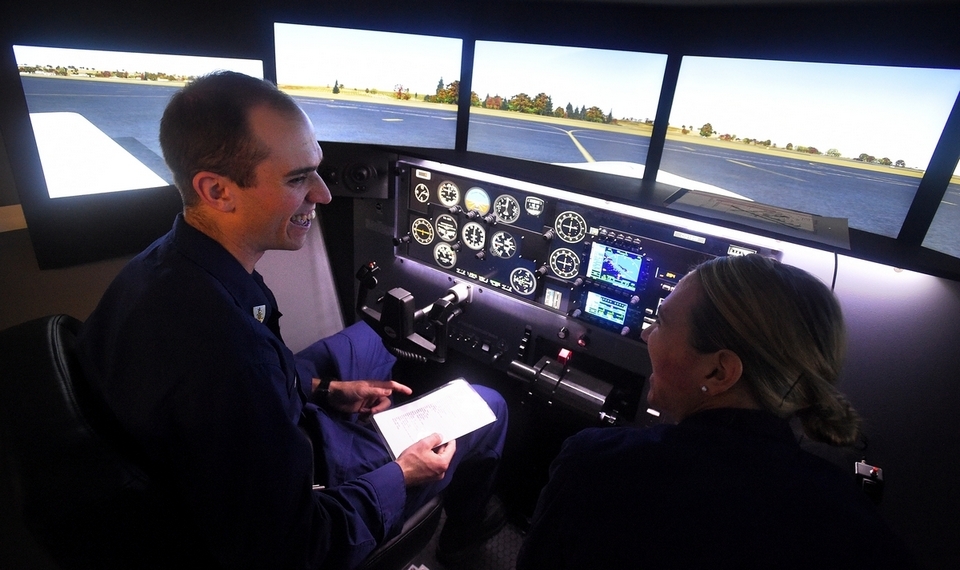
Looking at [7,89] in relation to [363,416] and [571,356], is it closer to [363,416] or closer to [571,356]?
[363,416]

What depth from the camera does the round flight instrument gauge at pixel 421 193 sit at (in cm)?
200

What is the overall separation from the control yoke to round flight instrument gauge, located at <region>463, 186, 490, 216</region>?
0.34m

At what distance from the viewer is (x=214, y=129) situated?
0.98 meters

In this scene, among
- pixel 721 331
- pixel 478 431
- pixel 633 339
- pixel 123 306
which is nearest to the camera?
pixel 721 331

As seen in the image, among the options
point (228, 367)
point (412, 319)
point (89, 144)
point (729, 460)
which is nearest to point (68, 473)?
point (228, 367)

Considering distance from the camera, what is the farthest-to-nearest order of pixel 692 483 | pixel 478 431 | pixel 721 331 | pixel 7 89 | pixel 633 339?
pixel 633 339 < pixel 478 431 < pixel 7 89 < pixel 721 331 < pixel 692 483

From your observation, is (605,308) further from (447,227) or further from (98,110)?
(98,110)

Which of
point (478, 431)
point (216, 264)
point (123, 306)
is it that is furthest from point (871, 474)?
point (123, 306)

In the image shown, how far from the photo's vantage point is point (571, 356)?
178cm

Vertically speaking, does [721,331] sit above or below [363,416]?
above

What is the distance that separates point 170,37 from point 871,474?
8.77 feet

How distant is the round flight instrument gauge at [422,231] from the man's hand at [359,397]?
2.30 ft

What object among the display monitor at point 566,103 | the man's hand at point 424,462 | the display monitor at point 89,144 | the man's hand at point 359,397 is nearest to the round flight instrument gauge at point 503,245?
the display monitor at point 566,103

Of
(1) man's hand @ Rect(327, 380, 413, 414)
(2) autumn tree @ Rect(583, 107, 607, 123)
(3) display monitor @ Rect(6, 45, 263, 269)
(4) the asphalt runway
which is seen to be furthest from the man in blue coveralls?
(2) autumn tree @ Rect(583, 107, 607, 123)
